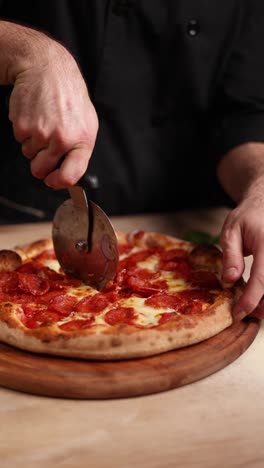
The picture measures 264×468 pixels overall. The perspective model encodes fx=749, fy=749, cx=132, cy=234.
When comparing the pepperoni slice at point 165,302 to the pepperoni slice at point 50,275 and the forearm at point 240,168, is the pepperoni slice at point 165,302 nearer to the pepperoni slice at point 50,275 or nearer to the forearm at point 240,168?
the pepperoni slice at point 50,275

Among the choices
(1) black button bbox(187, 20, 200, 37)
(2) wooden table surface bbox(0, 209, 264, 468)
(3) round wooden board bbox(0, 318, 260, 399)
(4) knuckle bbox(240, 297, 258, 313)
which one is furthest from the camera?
(1) black button bbox(187, 20, 200, 37)

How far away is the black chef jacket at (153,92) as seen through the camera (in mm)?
2455

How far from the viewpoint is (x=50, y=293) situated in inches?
74.4

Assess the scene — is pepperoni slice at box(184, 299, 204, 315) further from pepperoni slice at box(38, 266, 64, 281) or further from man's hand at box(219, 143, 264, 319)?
pepperoni slice at box(38, 266, 64, 281)

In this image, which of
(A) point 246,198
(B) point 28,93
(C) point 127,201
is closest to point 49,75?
(B) point 28,93

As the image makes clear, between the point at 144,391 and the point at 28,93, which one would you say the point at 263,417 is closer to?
the point at 144,391

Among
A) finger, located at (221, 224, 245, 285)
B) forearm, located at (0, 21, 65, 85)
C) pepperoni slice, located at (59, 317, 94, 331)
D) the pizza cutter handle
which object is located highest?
forearm, located at (0, 21, 65, 85)

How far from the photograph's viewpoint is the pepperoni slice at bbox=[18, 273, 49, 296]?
189 centimetres

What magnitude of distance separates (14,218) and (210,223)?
717 mm

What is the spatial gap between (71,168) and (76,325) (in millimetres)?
356

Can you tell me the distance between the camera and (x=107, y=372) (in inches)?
63.2

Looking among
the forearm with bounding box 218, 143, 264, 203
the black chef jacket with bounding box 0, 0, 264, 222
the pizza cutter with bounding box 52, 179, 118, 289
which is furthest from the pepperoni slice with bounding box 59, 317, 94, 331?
the black chef jacket with bounding box 0, 0, 264, 222

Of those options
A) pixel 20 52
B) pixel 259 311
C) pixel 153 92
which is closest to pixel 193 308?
pixel 259 311

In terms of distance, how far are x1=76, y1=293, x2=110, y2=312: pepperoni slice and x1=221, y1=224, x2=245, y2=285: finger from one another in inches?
12.1
